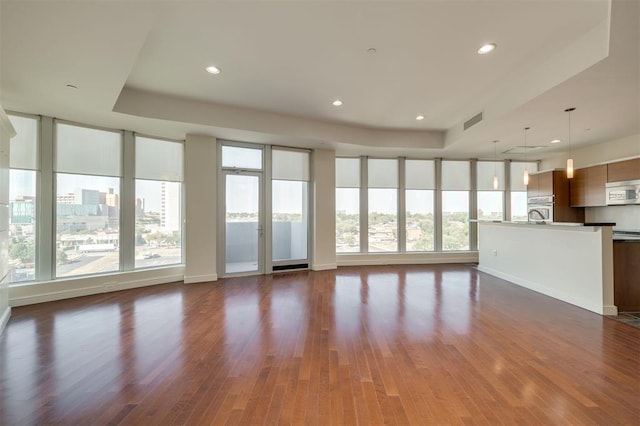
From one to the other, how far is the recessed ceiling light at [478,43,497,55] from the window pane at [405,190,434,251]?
477cm

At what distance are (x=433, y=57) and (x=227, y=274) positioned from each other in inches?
215

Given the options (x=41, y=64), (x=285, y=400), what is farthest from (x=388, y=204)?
(x=41, y=64)

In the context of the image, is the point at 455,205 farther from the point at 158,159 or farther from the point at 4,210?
the point at 4,210

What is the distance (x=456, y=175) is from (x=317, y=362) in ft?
23.7

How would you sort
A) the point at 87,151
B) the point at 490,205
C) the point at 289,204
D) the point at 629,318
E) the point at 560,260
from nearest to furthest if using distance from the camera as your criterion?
the point at 629,318
the point at 560,260
the point at 87,151
the point at 289,204
the point at 490,205

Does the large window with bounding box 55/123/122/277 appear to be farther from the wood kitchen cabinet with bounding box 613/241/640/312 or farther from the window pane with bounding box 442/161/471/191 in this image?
the wood kitchen cabinet with bounding box 613/241/640/312

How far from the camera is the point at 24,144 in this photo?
4434 mm

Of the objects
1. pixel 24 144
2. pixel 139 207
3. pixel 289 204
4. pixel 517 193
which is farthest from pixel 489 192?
pixel 24 144

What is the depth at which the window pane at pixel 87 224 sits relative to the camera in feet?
15.8

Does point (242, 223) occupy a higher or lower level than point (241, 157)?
lower

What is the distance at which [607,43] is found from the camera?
281 cm

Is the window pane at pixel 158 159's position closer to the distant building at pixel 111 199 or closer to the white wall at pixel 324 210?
the distant building at pixel 111 199

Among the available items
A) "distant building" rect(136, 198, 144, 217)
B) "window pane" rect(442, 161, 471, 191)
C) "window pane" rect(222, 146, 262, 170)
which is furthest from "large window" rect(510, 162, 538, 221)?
"distant building" rect(136, 198, 144, 217)

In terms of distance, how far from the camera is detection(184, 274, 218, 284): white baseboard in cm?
572
